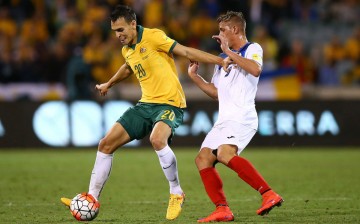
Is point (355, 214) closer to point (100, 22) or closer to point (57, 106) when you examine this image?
point (57, 106)

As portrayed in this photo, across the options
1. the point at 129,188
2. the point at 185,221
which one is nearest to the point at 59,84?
the point at 129,188

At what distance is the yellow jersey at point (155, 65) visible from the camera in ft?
27.6

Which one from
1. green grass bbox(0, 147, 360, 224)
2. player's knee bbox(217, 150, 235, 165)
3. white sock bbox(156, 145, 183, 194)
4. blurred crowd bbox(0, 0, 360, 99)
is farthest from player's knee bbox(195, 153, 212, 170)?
blurred crowd bbox(0, 0, 360, 99)

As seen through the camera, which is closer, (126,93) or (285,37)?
(126,93)

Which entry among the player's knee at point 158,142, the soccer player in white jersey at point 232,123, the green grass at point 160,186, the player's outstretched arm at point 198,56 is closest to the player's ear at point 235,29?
the soccer player in white jersey at point 232,123

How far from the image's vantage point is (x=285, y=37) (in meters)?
21.6

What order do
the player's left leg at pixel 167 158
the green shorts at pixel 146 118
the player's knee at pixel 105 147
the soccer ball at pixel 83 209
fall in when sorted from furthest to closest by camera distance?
the green shorts at pixel 146 118, the player's knee at pixel 105 147, the player's left leg at pixel 167 158, the soccer ball at pixel 83 209

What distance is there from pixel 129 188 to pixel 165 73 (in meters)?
3.04

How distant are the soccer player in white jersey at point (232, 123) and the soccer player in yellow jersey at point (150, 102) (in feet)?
1.28

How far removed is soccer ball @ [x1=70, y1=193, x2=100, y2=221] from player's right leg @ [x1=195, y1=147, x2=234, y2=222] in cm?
102

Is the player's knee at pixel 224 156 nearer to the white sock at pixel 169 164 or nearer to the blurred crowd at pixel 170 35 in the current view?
the white sock at pixel 169 164

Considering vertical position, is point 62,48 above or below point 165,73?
below

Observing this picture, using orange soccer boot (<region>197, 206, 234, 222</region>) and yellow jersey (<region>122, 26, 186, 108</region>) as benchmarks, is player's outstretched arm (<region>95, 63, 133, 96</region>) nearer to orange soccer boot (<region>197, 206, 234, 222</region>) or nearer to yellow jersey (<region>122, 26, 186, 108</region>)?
yellow jersey (<region>122, 26, 186, 108</region>)

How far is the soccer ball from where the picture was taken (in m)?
7.82
